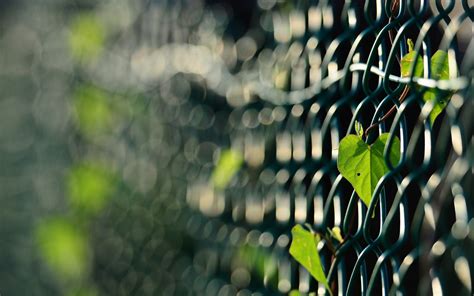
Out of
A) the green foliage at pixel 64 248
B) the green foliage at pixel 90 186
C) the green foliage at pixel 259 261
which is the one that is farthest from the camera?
the green foliage at pixel 64 248

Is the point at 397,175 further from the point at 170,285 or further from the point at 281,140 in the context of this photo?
the point at 170,285

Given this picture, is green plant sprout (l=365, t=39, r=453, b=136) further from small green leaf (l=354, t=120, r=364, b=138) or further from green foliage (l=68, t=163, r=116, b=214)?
green foliage (l=68, t=163, r=116, b=214)

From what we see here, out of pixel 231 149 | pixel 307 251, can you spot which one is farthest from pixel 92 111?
pixel 307 251

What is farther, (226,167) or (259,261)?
(226,167)

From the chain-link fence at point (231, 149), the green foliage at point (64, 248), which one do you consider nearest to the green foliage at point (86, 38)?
the chain-link fence at point (231, 149)

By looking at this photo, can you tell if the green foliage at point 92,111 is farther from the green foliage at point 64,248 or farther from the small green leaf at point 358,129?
the small green leaf at point 358,129

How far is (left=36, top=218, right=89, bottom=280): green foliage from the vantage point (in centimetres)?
243

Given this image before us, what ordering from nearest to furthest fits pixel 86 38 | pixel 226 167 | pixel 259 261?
pixel 259 261 < pixel 226 167 < pixel 86 38

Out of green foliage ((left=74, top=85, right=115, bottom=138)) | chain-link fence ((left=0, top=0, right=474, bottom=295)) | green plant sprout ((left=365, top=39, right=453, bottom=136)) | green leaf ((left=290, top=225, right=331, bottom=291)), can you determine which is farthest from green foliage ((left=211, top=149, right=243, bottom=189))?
green foliage ((left=74, top=85, right=115, bottom=138))

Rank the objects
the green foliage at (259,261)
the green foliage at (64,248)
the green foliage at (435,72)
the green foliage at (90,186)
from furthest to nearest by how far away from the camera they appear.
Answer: the green foliage at (64,248), the green foliage at (90,186), the green foliage at (259,261), the green foliage at (435,72)

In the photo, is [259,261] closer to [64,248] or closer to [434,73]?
[434,73]

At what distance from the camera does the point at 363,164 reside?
846mm

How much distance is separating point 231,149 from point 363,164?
723 millimetres

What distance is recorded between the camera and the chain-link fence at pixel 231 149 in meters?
0.81
